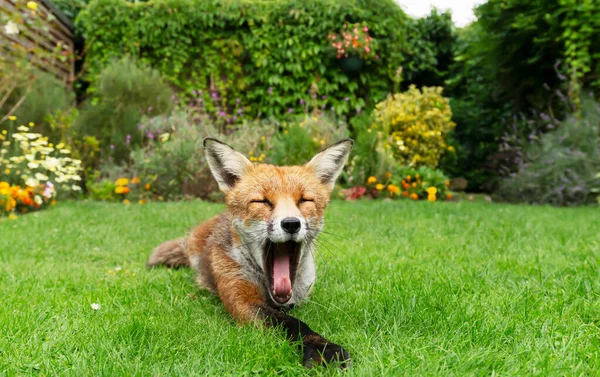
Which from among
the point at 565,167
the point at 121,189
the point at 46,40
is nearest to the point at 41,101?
the point at 46,40

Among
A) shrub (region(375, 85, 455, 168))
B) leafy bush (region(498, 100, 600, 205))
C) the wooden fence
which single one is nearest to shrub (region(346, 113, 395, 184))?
shrub (region(375, 85, 455, 168))

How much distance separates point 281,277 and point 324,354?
0.63m

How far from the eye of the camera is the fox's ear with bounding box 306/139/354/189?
2.97 m

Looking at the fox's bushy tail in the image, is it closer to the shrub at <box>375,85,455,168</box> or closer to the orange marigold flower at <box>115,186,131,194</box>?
the orange marigold flower at <box>115,186,131,194</box>

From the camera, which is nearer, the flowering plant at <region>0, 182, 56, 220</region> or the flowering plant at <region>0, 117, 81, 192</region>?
the flowering plant at <region>0, 182, 56, 220</region>

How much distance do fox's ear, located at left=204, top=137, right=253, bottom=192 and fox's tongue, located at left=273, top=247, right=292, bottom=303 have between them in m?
0.60

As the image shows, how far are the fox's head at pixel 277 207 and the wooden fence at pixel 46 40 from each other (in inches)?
231

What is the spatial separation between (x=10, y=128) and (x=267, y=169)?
770 centimetres

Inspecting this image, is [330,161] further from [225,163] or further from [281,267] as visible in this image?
[281,267]

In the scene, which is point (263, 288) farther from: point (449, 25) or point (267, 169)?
point (449, 25)

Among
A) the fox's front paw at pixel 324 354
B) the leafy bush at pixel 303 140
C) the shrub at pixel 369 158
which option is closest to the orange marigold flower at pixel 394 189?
the shrub at pixel 369 158

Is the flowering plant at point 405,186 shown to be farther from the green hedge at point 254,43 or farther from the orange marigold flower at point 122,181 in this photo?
the orange marigold flower at point 122,181

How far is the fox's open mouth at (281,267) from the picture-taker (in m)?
2.51

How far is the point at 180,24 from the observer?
37.1 feet
